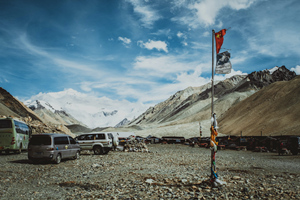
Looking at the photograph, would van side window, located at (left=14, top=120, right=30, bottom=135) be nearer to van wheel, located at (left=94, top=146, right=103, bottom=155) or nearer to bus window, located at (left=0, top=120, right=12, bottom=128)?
bus window, located at (left=0, top=120, right=12, bottom=128)

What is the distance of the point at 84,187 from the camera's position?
11.5 m

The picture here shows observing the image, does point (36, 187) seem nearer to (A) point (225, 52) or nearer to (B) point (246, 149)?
(A) point (225, 52)

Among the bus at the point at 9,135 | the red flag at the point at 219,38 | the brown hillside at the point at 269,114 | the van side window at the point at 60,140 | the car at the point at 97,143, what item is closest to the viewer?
the red flag at the point at 219,38

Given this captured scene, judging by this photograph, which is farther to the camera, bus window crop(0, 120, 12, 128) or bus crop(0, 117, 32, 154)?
bus window crop(0, 120, 12, 128)

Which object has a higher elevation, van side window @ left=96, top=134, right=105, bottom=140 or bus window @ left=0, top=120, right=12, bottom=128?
bus window @ left=0, top=120, right=12, bottom=128

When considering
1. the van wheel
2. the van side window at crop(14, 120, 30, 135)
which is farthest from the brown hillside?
the van side window at crop(14, 120, 30, 135)

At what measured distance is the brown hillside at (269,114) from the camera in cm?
7662

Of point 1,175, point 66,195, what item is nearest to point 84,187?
point 66,195

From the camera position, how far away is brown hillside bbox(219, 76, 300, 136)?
7662 cm

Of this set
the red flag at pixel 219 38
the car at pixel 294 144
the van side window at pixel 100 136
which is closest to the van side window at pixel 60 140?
the van side window at pixel 100 136

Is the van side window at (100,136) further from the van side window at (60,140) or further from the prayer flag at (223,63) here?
the prayer flag at (223,63)

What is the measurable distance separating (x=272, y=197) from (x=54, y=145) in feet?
48.9

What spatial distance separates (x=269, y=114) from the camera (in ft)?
296

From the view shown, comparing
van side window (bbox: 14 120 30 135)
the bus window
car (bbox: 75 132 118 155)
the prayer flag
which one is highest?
the prayer flag
